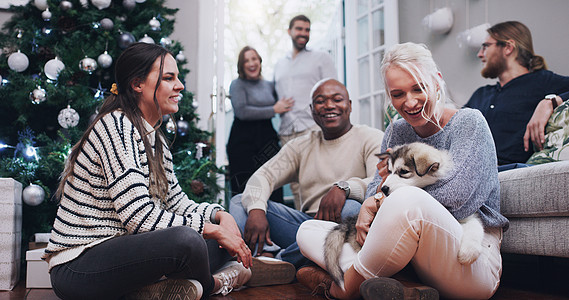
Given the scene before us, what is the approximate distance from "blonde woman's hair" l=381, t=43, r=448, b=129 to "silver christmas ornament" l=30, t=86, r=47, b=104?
211 centimetres

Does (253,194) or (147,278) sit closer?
(147,278)

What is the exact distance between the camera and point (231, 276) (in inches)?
74.7

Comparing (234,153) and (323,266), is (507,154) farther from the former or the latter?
(234,153)

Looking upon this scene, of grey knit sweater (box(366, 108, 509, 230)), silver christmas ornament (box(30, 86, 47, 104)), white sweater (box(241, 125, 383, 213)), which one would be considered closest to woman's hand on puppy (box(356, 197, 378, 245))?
grey knit sweater (box(366, 108, 509, 230))

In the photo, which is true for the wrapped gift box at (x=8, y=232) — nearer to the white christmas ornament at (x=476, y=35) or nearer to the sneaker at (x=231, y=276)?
the sneaker at (x=231, y=276)

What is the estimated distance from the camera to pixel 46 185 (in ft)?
9.09

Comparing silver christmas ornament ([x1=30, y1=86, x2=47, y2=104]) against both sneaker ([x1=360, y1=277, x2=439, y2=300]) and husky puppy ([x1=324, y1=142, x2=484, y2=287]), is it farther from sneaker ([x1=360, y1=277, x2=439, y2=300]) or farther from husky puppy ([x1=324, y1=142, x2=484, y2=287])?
sneaker ([x1=360, y1=277, x2=439, y2=300])

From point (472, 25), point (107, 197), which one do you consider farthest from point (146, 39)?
point (472, 25)

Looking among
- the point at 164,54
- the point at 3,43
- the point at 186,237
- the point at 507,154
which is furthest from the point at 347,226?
the point at 3,43

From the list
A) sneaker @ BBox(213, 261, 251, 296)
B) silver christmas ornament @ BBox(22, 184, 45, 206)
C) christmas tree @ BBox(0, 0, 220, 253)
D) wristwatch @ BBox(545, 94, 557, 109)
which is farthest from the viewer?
christmas tree @ BBox(0, 0, 220, 253)

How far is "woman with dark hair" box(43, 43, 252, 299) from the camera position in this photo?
1445 millimetres

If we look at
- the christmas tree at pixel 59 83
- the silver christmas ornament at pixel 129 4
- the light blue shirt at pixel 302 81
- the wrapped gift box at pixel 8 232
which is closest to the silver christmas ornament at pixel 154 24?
the christmas tree at pixel 59 83

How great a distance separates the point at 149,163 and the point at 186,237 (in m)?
0.32

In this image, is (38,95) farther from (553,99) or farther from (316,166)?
(553,99)
